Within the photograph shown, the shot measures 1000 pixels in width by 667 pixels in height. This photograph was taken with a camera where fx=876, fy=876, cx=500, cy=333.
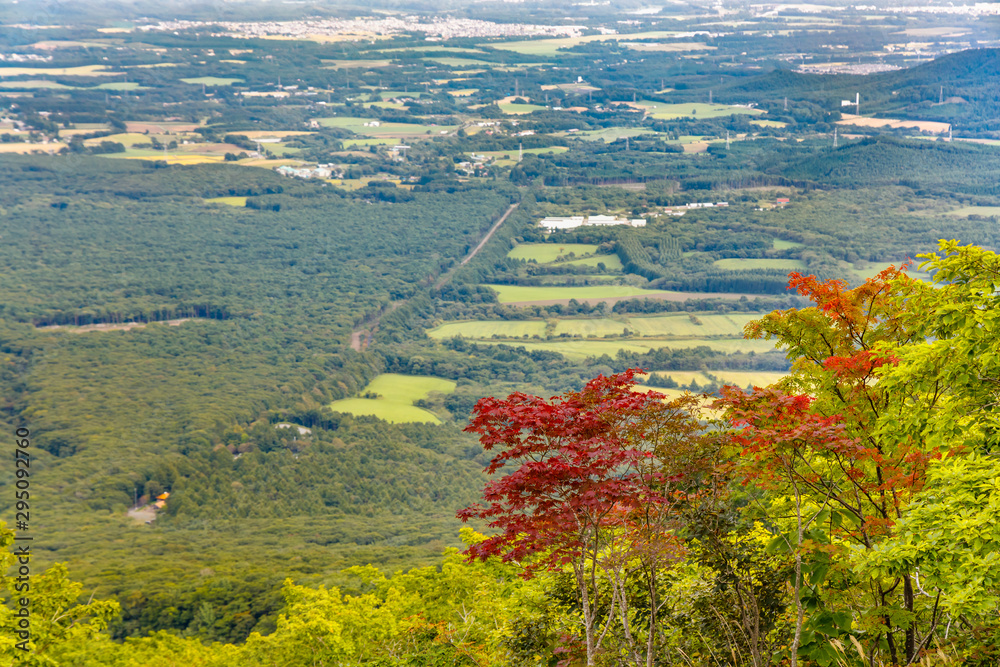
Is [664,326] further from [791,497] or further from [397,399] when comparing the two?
[791,497]

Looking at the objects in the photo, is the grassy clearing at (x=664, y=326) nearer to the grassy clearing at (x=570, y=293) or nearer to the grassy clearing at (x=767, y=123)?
the grassy clearing at (x=570, y=293)

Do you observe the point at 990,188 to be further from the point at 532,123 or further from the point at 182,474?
the point at 182,474

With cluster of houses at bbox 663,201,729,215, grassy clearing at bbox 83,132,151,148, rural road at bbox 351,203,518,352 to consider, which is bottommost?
rural road at bbox 351,203,518,352

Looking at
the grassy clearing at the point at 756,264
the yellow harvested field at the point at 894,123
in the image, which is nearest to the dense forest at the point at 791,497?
the grassy clearing at the point at 756,264

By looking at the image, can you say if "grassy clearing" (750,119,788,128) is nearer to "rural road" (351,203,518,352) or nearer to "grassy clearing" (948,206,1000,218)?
"grassy clearing" (948,206,1000,218)

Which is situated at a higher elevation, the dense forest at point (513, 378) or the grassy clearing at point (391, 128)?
the grassy clearing at point (391, 128)

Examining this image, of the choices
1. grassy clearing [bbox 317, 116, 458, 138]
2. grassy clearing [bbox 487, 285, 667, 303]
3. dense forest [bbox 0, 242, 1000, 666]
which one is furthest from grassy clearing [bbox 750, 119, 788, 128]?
dense forest [bbox 0, 242, 1000, 666]

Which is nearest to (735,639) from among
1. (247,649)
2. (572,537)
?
(572,537)
